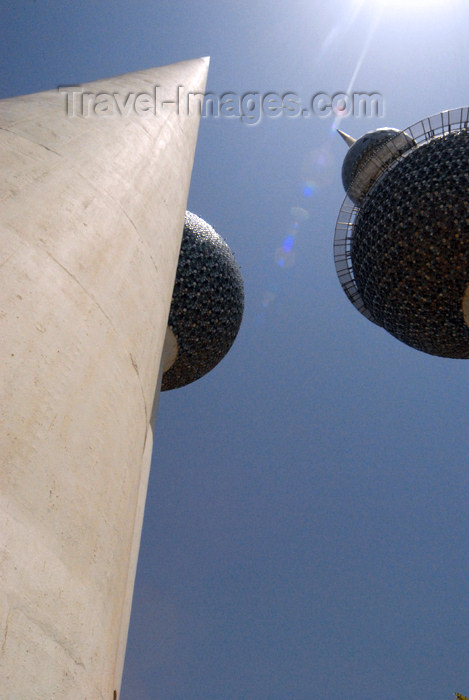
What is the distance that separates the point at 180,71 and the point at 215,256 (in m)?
9.14

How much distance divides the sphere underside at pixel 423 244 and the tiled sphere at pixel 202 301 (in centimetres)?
430

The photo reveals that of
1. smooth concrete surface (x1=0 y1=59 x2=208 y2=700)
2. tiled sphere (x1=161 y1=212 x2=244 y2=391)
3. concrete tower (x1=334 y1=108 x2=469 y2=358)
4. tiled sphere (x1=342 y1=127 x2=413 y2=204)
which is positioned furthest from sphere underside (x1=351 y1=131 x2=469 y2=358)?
smooth concrete surface (x1=0 y1=59 x2=208 y2=700)

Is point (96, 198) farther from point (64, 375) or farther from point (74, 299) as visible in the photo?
point (64, 375)

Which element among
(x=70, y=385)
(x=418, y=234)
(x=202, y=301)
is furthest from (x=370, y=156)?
(x=70, y=385)

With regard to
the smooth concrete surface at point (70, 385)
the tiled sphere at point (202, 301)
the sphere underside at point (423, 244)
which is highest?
the sphere underside at point (423, 244)

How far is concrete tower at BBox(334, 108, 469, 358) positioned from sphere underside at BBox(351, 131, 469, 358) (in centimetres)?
2

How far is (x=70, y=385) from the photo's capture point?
229cm

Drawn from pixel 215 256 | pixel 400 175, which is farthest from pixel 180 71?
pixel 400 175

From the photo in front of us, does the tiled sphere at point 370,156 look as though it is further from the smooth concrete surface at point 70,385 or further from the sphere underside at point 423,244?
the smooth concrete surface at point 70,385

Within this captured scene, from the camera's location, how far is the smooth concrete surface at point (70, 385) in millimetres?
1860

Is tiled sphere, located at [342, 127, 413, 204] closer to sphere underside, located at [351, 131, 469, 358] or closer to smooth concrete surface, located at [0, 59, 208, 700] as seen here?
sphere underside, located at [351, 131, 469, 358]

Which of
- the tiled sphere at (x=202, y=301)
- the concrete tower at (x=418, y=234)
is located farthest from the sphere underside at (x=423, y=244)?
the tiled sphere at (x=202, y=301)

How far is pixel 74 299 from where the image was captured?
247 cm

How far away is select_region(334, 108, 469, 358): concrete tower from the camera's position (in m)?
15.2
